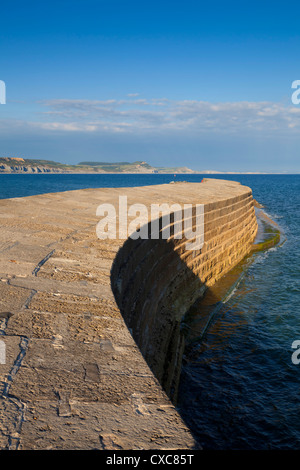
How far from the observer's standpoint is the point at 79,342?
2.39 meters

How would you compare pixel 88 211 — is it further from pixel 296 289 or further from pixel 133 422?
pixel 296 289

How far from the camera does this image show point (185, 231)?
30.1 ft

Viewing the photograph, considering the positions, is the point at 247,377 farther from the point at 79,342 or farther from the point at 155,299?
the point at 79,342

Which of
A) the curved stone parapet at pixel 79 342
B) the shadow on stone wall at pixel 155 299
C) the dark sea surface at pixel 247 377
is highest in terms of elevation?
the curved stone parapet at pixel 79 342

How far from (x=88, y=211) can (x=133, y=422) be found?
19.5 ft

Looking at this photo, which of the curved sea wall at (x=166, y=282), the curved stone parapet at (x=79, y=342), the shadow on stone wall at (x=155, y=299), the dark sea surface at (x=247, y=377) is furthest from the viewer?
the dark sea surface at (x=247, y=377)

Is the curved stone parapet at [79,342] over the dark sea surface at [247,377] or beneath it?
over

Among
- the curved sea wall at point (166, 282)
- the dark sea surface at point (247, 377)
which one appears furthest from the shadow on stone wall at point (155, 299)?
the dark sea surface at point (247, 377)

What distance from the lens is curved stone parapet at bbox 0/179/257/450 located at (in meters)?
1.64

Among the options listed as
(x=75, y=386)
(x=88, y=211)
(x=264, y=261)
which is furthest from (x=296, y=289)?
(x=75, y=386)

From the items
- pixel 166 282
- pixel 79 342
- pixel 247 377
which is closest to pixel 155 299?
pixel 166 282

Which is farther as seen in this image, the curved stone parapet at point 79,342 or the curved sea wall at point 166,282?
the curved sea wall at point 166,282

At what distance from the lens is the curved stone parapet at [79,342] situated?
1637 mm

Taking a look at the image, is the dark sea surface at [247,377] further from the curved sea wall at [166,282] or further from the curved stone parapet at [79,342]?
the curved stone parapet at [79,342]
